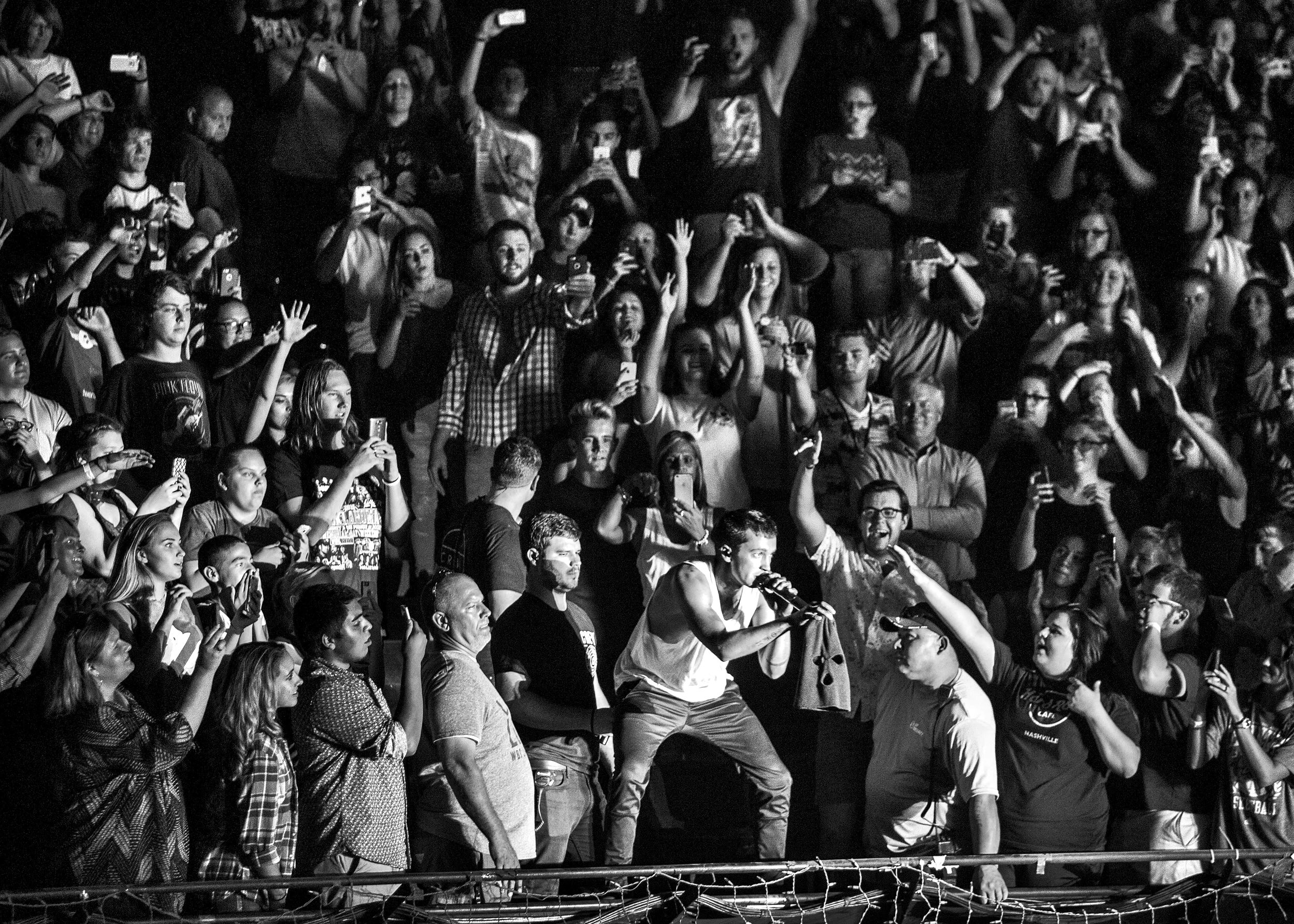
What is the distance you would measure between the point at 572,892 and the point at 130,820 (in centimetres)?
174

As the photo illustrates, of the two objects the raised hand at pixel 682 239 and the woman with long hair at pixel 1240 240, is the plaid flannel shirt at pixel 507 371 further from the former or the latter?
the woman with long hair at pixel 1240 240

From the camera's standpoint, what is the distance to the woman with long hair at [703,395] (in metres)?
6.52

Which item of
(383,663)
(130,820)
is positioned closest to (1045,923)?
(383,663)

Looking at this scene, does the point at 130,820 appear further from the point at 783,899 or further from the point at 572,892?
the point at 783,899

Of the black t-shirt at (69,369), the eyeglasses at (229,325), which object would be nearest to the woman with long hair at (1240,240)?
the eyeglasses at (229,325)

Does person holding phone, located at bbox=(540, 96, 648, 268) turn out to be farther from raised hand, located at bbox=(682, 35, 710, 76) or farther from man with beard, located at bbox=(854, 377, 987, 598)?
man with beard, located at bbox=(854, 377, 987, 598)

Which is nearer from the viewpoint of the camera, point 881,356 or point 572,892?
point 572,892

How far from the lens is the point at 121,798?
5.22m

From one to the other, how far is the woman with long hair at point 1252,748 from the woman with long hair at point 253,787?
391 cm

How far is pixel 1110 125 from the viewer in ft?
24.3

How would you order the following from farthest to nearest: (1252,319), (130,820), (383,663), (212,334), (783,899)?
(1252,319) → (212,334) → (383,663) → (783,899) → (130,820)

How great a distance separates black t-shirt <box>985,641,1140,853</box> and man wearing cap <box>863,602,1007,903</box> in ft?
0.55

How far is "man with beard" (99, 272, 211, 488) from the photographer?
6.22m

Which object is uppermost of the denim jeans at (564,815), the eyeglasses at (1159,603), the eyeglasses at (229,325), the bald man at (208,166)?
the bald man at (208,166)
